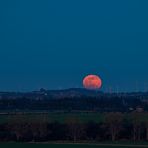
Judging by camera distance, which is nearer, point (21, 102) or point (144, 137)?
point (144, 137)

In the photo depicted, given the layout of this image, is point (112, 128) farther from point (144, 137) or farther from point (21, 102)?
point (21, 102)

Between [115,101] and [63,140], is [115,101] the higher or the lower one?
the higher one

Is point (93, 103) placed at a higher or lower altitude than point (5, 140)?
higher

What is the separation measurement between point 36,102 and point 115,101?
1771cm

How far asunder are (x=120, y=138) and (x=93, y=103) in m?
73.0

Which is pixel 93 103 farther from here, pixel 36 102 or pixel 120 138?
pixel 120 138

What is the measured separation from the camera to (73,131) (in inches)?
3260

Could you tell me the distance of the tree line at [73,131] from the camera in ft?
269

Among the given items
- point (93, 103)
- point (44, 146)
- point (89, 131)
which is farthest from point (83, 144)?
point (93, 103)

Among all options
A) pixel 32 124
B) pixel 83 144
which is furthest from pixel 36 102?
pixel 83 144

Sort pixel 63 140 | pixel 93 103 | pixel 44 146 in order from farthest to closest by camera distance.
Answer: pixel 93 103 → pixel 63 140 → pixel 44 146

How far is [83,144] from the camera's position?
7406 cm

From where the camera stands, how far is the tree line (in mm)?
82062

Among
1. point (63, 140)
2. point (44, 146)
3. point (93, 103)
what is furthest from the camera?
point (93, 103)
